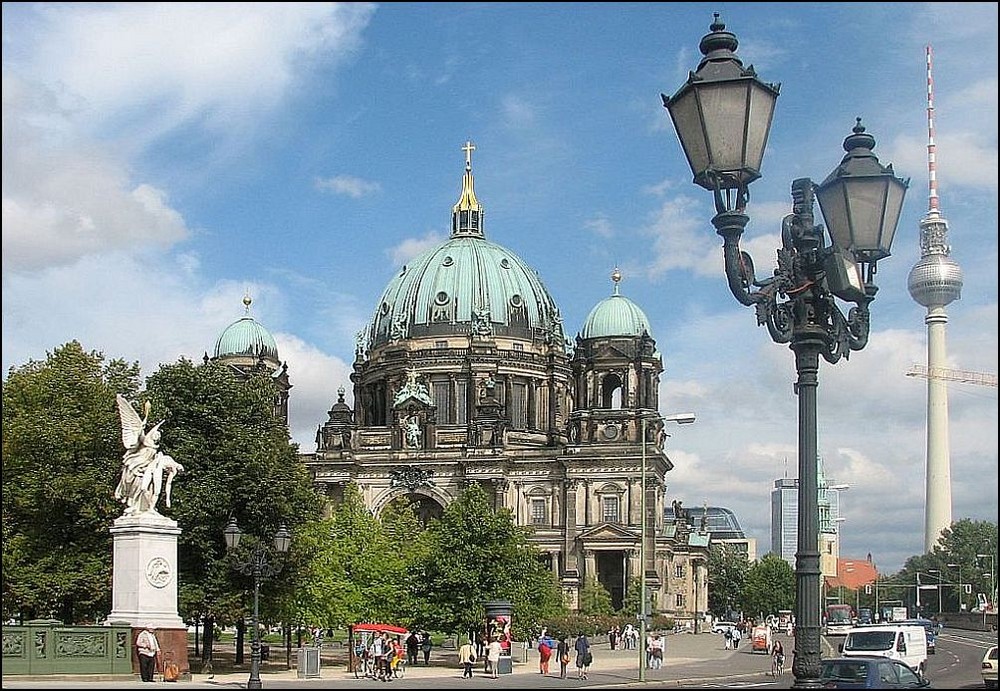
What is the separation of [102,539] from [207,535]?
3.79 meters

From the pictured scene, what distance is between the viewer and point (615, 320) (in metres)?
126

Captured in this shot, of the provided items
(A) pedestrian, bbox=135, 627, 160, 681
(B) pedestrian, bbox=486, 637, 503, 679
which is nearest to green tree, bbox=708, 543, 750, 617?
(B) pedestrian, bbox=486, 637, 503, 679

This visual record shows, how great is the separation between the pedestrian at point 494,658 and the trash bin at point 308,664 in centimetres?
675

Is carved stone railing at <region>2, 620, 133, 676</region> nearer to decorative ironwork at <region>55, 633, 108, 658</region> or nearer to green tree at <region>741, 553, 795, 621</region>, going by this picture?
decorative ironwork at <region>55, 633, 108, 658</region>

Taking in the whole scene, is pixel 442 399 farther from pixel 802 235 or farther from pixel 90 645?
pixel 802 235

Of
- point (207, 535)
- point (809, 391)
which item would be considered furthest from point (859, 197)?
point (207, 535)

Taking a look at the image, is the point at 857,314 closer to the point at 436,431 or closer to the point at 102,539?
the point at 102,539

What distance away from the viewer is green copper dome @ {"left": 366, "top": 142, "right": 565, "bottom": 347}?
129 metres

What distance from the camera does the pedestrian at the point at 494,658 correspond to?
51.3 m

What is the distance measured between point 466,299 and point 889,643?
86.4 metres

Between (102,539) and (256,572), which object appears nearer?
(256,572)

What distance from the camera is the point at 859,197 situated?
13.1 meters

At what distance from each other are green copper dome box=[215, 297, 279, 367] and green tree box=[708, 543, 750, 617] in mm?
68109

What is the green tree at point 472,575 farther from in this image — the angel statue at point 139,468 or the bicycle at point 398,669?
the angel statue at point 139,468
